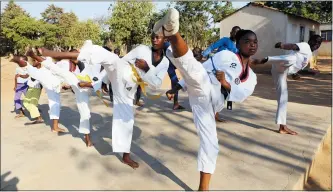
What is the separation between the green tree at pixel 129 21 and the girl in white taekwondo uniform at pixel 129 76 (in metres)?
19.1

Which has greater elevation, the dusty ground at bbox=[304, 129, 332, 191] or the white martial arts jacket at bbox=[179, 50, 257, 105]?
the white martial arts jacket at bbox=[179, 50, 257, 105]

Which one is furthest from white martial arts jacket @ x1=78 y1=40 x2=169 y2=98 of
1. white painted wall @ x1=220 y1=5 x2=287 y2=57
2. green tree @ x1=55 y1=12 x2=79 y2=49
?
green tree @ x1=55 y1=12 x2=79 y2=49

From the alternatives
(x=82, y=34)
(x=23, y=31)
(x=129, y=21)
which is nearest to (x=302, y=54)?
(x=129, y=21)

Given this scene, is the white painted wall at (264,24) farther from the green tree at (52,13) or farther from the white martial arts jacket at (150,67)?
the green tree at (52,13)

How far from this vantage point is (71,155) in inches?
153

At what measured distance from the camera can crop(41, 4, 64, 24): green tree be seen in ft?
99.9

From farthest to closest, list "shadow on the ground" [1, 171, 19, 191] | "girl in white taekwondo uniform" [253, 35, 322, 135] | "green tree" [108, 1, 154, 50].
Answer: "green tree" [108, 1, 154, 50], "girl in white taekwondo uniform" [253, 35, 322, 135], "shadow on the ground" [1, 171, 19, 191]

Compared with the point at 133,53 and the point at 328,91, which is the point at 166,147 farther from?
the point at 328,91

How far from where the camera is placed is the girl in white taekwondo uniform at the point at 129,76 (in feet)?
10.7

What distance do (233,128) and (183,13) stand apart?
22403 millimetres

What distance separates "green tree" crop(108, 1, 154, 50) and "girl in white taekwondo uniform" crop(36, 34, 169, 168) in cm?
1911

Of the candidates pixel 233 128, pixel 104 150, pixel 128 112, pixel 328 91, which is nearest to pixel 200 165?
pixel 128 112

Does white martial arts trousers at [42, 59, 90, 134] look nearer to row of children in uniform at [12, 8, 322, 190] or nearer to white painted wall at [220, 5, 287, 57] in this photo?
row of children in uniform at [12, 8, 322, 190]

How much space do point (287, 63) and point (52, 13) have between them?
30.8 meters
